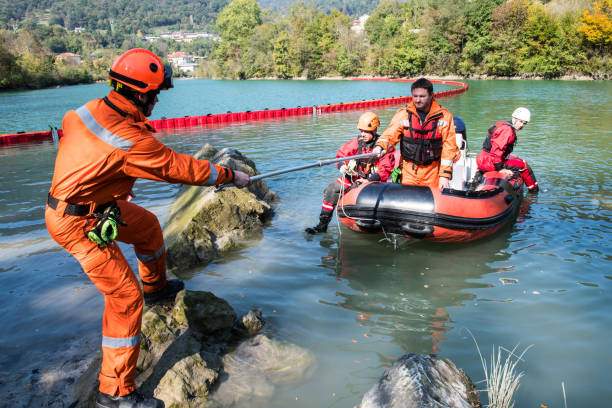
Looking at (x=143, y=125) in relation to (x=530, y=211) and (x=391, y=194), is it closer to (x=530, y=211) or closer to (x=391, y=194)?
(x=391, y=194)

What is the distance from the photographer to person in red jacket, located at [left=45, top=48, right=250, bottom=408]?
2.81m

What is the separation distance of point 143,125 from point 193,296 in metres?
1.64

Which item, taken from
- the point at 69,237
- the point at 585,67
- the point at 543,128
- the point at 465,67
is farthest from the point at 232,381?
the point at 465,67

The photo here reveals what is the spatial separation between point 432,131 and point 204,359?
4038 millimetres

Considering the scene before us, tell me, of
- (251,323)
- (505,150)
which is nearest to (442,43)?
(505,150)

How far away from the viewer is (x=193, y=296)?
386 cm

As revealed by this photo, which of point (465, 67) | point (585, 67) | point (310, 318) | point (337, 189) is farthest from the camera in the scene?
point (465, 67)

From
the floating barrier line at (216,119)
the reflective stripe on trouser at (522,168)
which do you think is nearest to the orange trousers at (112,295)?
the reflective stripe on trouser at (522,168)

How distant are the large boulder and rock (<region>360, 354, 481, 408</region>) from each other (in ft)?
11.0

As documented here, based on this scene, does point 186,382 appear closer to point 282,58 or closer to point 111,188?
point 111,188

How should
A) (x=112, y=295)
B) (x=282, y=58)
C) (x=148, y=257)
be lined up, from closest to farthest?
(x=112, y=295) < (x=148, y=257) < (x=282, y=58)

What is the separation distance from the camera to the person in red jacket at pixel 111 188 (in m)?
2.81

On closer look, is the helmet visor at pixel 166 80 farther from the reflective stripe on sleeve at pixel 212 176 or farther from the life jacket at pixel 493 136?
the life jacket at pixel 493 136

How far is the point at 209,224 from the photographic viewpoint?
6301 millimetres
